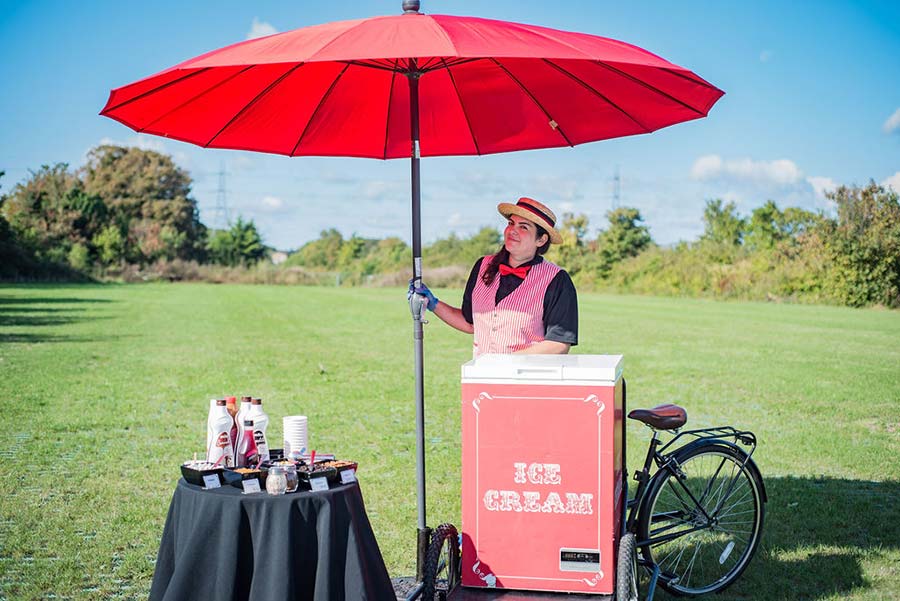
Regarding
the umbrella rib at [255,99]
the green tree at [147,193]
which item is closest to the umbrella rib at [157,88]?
the umbrella rib at [255,99]

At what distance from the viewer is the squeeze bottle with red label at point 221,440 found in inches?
159

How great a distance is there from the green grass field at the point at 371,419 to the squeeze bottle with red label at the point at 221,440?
1.70 m

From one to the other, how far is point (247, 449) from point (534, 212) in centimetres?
198

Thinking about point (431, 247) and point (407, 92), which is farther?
point (431, 247)

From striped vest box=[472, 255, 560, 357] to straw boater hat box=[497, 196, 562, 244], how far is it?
0.19m

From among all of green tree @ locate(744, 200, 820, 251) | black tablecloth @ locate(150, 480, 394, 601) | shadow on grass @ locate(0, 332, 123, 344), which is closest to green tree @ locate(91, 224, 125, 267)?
green tree @ locate(744, 200, 820, 251)

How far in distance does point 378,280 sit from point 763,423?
52.3 m

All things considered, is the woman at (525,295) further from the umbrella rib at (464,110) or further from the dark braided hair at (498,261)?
the umbrella rib at (464,110)

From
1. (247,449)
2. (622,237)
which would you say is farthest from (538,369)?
(622,237)

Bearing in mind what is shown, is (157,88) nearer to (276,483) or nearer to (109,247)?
(276,483)

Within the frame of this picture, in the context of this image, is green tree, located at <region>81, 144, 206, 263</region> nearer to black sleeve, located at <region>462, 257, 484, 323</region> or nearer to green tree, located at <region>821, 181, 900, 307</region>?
green tree, located at <region>821, 181, 900, 307</region>

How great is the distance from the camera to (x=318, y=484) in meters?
3.90

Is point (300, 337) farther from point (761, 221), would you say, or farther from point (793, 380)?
point (761, 221)

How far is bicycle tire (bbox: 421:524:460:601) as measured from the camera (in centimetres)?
427
